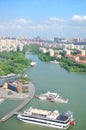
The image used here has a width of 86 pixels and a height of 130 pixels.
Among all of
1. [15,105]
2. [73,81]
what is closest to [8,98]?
[15,105]

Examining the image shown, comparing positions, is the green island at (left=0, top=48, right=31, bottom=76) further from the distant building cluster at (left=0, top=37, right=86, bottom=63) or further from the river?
the distant building cluster at (left=0, top=37, right=86, bottom=63)

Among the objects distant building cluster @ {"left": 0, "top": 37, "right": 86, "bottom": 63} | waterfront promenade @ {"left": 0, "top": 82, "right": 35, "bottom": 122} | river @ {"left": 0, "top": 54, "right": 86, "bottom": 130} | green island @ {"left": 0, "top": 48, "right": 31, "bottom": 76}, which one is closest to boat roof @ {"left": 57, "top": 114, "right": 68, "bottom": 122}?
river @ {"left": 0, "top": 54, "right": 86, "bottom": 130}

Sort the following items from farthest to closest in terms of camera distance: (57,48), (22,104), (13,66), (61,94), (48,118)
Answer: (57,48), (13,66), (61,94), (22,104), (48,118)

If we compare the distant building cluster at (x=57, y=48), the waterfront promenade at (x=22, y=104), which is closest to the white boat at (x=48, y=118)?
the waterfront promenade at (x=22, y=104)

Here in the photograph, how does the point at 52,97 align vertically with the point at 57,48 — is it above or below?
above

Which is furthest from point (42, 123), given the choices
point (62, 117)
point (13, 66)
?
point (13, 66)

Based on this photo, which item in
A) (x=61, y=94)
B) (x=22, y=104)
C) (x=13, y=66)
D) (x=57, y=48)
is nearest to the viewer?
(x=22, y=104)

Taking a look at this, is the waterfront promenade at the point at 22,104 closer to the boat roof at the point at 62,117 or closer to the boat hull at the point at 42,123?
the boat hull at the point at 42,123

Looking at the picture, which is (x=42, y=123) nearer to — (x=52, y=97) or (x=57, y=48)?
(x=52, y=97)

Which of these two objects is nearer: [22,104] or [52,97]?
[22,104]
